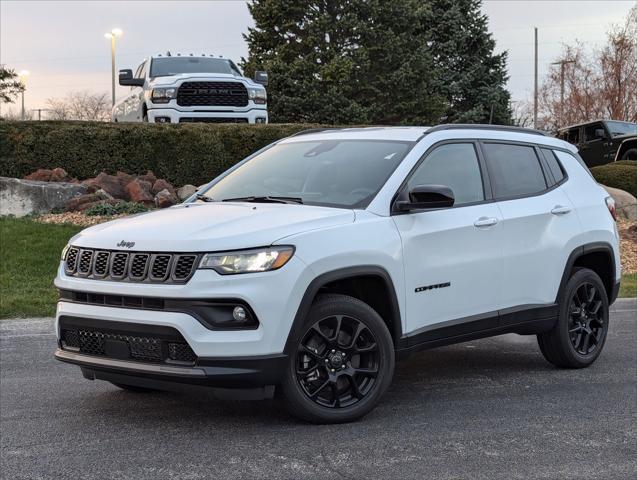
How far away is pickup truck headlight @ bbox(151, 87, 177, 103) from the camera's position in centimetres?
1747

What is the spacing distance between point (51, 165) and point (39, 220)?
2.16 meters

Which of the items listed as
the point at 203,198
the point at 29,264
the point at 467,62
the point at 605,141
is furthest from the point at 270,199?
the point at 467,62

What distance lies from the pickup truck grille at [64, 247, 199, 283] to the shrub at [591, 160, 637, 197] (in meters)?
17.6

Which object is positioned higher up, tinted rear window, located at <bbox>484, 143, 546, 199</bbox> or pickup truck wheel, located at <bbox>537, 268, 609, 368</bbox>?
tinted rear window, located at <bbox>484, 143, 546, 199</bbox>

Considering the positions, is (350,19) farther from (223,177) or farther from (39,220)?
(223,177)

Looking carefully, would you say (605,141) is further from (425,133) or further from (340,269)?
(340,269)

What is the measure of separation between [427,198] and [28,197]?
432 inches

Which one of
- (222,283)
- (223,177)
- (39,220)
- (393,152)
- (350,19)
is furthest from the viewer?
(350,19)

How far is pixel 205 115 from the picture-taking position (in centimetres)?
1766

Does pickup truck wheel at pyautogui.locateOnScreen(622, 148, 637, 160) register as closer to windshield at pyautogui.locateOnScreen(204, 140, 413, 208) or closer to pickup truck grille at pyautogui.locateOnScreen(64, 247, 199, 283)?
windshield at pyautogui.locateOnScreen(204, 140, 413, 208)

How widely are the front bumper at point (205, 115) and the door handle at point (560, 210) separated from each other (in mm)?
11449

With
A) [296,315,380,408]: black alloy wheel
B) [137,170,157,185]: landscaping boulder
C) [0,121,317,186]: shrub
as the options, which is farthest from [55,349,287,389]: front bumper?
[0,121,317,186]: shrub

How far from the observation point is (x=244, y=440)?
5168 millimetres

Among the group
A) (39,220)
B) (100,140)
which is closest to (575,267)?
(39,220)
